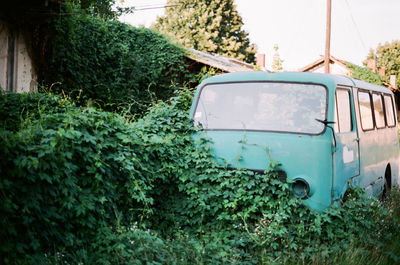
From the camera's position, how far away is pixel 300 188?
16.9 feet

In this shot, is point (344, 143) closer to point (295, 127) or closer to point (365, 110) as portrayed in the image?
point (295, 127)

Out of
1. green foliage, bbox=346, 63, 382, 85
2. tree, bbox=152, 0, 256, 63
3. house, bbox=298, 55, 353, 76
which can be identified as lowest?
green foliage, bbox=346, 63, 382, 85

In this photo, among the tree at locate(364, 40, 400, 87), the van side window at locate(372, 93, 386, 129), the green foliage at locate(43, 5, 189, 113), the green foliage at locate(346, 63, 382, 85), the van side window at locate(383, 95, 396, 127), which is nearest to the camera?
the van side window at locate(372, 93, 386, 129)

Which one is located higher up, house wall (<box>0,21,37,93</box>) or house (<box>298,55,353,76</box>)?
house (<box>298,55,353,76</box>)

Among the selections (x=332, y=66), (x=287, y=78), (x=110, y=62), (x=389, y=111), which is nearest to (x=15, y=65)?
(x=110, y=62)

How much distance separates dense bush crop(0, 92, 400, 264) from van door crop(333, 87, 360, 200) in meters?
0.33

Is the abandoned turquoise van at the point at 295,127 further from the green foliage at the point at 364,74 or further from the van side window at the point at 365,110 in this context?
the green foliage at the point at 364,74

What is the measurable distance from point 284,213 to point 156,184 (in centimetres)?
163

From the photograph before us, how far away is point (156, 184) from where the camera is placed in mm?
5418

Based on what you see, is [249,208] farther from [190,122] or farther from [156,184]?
[190,122]

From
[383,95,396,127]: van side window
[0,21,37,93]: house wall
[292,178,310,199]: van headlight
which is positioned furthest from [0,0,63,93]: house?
[383,95,396,127]: van side window

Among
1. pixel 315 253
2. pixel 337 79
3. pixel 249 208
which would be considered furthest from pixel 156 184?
pixel 337 79

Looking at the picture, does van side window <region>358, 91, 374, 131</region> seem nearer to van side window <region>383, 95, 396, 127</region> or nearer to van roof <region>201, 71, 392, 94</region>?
van roof <region>201, 71, 392, 94</region>

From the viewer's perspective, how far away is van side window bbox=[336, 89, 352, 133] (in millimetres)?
5715
